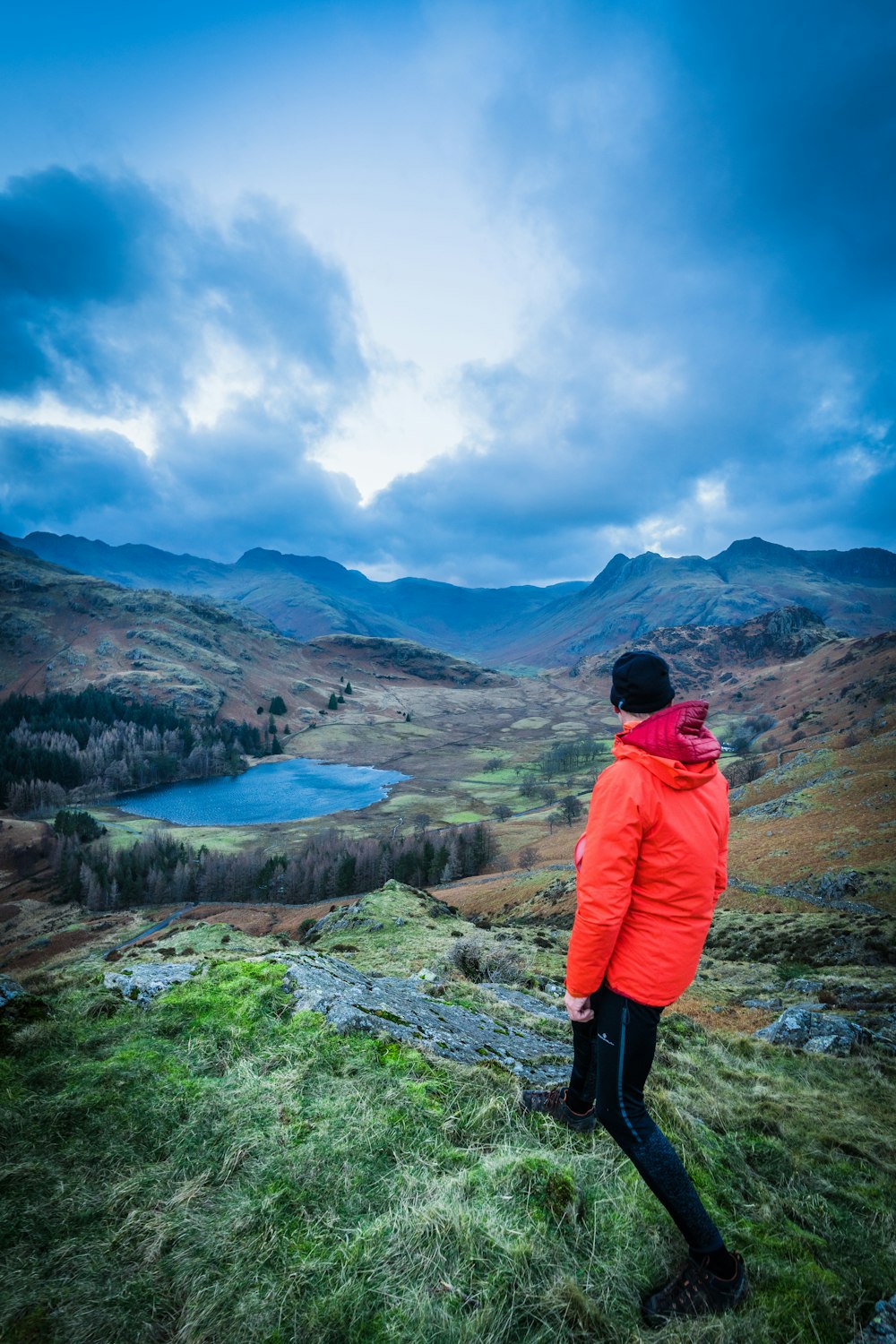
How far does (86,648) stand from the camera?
183250 mm

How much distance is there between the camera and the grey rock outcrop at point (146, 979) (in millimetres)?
6879

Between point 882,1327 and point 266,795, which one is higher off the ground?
point 882,1327

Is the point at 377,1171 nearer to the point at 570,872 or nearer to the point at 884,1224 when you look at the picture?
the point at 884,1224

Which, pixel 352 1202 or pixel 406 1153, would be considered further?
pixel 406 1153

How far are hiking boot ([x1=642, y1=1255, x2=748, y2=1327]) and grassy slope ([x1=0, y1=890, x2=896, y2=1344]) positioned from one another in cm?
9

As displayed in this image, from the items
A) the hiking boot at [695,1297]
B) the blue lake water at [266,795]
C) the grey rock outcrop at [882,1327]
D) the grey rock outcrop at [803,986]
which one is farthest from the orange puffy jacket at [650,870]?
the blue lake water at [266,795]

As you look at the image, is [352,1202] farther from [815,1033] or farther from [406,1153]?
[815,1033]

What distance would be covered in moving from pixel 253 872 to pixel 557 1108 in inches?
2886

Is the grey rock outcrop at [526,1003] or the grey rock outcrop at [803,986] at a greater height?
the grey rock outcrop at [526,1003]

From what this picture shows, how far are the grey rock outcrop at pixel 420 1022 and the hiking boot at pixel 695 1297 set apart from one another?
2932 millimetres

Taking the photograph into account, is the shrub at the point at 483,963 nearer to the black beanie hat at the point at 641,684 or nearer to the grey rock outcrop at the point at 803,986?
the grey rock outcrop at the point at 803,986

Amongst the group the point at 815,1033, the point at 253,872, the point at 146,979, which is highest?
the point at 146,979

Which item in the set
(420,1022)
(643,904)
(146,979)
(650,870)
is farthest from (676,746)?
(146,979)

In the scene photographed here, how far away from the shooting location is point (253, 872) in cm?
6869
